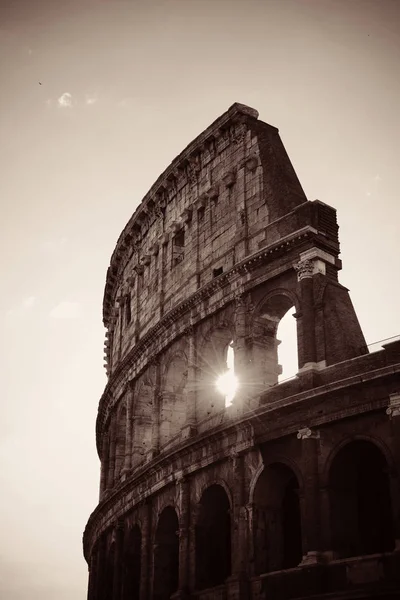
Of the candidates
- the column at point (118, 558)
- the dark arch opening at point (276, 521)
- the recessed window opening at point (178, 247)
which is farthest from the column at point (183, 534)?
the recessed window opening at point (178, 247)

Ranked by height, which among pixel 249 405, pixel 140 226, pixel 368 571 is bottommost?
pixel 368 571

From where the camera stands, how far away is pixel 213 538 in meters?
22.3

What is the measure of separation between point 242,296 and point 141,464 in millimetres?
7319

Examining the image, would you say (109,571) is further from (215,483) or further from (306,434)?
(306,434)

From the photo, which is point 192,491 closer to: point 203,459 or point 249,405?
point 203,459

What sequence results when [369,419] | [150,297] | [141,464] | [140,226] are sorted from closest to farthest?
[369,419]
[141,464]
[150,297]
[140,226]

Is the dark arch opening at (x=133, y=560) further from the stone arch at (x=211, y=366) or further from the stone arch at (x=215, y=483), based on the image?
the stone arch at (x=211, y=366)

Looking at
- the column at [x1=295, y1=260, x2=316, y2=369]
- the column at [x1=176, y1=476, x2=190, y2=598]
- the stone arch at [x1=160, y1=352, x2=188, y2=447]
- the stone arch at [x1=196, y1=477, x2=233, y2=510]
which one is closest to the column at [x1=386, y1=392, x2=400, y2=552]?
the column at [x1=295, y1=260, x2=316, y2=369]

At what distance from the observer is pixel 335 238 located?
73.4 feet

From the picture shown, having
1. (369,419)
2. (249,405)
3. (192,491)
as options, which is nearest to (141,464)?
(192,491)

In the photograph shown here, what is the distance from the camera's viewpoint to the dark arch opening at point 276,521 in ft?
64.8

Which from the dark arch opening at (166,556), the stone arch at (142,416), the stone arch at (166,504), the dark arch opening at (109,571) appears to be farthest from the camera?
the stone arch at (142,416)

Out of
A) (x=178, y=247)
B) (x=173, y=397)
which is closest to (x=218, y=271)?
(x=178, y=247)

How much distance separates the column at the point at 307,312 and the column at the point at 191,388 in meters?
4.60
